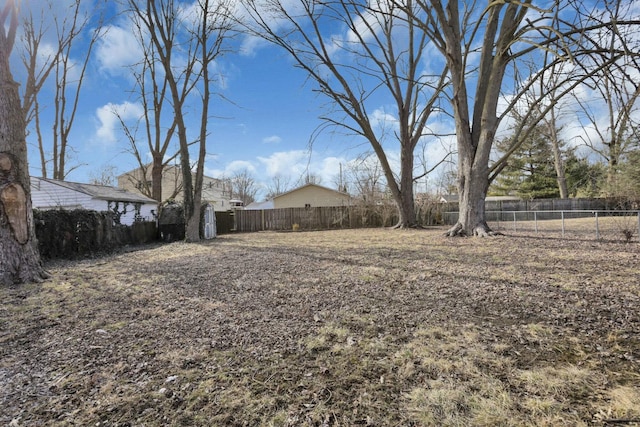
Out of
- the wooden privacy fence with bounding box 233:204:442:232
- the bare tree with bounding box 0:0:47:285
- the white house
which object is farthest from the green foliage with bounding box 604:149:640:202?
the white house

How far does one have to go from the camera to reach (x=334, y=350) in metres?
2.27

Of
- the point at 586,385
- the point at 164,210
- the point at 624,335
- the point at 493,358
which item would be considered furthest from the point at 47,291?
the point at 164,210

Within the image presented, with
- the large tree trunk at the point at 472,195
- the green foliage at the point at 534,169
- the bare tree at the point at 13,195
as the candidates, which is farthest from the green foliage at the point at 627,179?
the bare tree at the point at 13,195

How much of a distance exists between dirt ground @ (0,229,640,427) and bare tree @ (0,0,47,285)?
65cm

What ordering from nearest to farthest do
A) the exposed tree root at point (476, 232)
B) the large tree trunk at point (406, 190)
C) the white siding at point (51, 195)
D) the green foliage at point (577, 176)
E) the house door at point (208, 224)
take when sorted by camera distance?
the exposed tree root at point (476, 232) → the white siding at point (51, 195) → the house door at point (208, 224) → the large tree trunk at point (406, 190) → the green foliage at point (577, 176)

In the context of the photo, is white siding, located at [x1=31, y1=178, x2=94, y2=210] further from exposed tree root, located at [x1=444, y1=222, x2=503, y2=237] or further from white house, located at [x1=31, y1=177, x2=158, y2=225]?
exposed tree root, located at [x1=444, y1=222, x2=503, y2=237]

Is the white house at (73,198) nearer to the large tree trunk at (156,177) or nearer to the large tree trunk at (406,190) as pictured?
the large tree trunk at (156,177)

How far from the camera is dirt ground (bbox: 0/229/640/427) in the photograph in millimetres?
1599

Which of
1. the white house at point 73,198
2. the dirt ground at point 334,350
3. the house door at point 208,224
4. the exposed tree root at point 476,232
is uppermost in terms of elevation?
the white house at point 73,198

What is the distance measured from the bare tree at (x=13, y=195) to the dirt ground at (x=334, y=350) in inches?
25.6

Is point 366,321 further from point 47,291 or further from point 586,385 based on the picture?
point 47,291

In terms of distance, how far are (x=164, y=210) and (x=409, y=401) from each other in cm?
1346

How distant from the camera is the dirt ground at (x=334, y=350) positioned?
1.60 m

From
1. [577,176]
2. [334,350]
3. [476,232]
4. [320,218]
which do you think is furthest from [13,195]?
[577,176]
